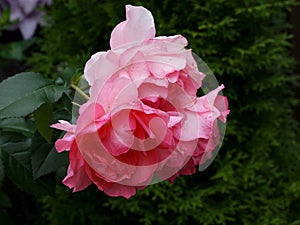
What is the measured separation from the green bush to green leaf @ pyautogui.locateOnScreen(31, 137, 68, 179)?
37.2 inches

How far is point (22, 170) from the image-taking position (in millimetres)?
1032

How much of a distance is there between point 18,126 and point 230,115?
1.07 meters

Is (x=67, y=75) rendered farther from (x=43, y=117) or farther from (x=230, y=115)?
(x=230, y=115)

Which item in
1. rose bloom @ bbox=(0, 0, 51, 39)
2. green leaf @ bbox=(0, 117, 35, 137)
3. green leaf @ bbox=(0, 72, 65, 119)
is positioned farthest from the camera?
rose bloom @ bbox=(0, 0, 51, 39)

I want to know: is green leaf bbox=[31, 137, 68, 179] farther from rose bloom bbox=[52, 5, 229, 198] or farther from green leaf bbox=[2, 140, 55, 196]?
rose bloom bbox=[52, 5, 229, 198]

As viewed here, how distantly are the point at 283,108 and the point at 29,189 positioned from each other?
54.1 inches

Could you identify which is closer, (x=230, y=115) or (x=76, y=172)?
(x=76, y=172)

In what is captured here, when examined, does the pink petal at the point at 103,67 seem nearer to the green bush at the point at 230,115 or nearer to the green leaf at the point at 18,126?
the green leaf at the point at 18,126

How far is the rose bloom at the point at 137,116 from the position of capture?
0.69m

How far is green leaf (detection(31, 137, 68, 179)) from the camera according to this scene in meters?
0.94

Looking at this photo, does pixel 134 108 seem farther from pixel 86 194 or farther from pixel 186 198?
pixel 86 194

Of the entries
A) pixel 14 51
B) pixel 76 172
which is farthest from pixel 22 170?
pixel 14 51

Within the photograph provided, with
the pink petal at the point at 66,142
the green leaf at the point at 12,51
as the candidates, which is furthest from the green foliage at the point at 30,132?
the green leaf at the point at 12,51

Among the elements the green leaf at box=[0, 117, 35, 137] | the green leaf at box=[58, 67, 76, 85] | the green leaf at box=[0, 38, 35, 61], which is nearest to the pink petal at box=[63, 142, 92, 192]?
the green leaf at box=[58, 67, 76, 85]
